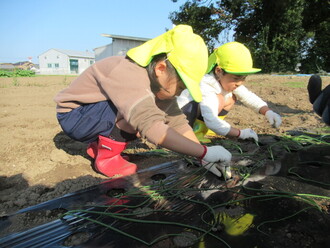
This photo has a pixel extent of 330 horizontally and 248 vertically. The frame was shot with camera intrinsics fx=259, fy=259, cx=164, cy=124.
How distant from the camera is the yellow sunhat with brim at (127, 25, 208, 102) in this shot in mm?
1352

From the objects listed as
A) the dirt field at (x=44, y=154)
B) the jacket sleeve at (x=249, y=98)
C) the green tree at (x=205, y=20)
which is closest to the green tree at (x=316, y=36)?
the green tree at (x=205, y=20)

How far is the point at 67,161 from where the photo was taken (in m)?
1.94

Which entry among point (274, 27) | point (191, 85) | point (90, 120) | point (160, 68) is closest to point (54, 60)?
point (274, 27)

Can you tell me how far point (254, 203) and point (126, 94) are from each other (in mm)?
836

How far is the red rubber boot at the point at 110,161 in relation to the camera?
1746mm

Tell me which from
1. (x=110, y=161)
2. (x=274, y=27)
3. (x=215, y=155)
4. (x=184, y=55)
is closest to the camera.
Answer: (x=184, y=55)

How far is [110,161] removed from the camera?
1.79m

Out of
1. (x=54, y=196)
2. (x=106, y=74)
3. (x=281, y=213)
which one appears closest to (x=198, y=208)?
(x=281, y=213)

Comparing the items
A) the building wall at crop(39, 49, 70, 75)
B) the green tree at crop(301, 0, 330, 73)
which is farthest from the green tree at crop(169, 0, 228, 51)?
the building wall at crop(39, 49, 70, 75)

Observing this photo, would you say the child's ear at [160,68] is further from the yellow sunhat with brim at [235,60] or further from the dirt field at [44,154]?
the yellow sunhat with brim at [235,60]

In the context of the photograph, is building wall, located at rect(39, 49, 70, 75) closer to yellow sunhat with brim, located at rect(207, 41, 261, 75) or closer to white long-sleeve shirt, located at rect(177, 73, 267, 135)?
white long-sleeve shirt, located at rect(177, 73, 267, 135)

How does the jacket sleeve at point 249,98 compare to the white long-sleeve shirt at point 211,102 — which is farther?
the jacket sleeve at point 249,98

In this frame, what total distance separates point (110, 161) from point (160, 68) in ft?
2.50

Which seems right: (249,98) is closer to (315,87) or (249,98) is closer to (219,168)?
(315,87)
